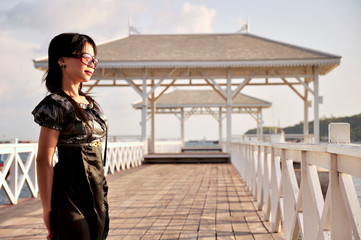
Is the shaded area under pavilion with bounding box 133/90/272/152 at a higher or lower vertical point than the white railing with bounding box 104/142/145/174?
higher

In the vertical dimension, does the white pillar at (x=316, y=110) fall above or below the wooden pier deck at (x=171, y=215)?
above

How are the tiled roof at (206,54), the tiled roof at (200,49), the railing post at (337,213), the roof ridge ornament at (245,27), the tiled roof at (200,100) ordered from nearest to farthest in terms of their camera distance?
the railing post at (337,213), the tiled roof at (206,54), the tiled roof at (200,49), the roof ridge ornament at (245,27), the tiled roof at (200,100)

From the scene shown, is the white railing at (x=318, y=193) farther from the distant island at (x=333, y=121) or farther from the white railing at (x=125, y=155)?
the white railing at (x=125, y=155)

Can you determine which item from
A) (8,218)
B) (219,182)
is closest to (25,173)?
(8,218)

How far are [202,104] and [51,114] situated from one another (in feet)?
86.6

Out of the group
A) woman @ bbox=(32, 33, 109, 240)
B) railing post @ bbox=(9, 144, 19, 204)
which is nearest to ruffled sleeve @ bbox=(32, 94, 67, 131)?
woman @ bbox=(32, 33, 109, 240)

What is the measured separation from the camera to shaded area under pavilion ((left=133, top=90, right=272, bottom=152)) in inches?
1109

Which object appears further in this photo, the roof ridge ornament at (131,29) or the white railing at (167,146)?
the white railing at (167,146)

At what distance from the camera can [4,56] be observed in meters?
15.3

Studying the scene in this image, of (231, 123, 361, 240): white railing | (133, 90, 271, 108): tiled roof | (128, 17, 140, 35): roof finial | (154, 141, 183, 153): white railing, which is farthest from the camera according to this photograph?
(133, 90, 271, 108): tiled roof

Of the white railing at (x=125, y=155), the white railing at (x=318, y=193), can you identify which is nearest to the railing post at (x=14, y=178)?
the white railing at (x=318, y=193)

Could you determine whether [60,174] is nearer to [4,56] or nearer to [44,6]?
[44,6]

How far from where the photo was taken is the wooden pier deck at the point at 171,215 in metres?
4.55

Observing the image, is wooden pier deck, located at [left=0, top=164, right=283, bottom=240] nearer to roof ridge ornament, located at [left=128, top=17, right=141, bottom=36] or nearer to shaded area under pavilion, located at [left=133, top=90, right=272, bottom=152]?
roof ridge ornament, located at [left=128, top=17, right=141, bottom=36]
